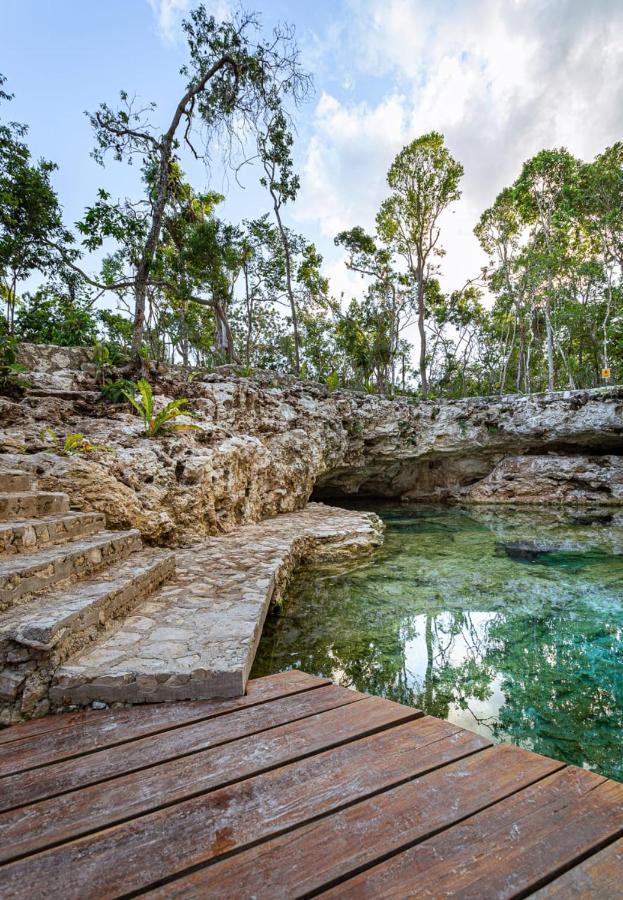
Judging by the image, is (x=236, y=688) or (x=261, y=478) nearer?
(x=236, y=688)

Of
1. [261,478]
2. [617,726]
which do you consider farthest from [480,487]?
[617,726]

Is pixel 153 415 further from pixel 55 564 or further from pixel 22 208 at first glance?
pixel 22 208

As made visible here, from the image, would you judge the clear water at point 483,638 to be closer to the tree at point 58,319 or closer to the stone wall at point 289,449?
the stone wall at point 289,449

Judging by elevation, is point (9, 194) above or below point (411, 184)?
below

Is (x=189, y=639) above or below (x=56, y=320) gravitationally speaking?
below

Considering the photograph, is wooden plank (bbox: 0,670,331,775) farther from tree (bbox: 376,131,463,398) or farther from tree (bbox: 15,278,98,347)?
tree (bbox: 376,131,463,398)

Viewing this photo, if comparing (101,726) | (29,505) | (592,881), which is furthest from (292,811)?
(29,505)

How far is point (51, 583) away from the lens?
2.65 metres

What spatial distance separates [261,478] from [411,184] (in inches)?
587

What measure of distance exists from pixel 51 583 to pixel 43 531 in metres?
0.69

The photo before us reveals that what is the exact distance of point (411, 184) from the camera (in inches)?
617

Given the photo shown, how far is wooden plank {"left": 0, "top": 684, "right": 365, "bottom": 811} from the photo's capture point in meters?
1.48

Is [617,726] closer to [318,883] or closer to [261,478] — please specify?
[318,883]

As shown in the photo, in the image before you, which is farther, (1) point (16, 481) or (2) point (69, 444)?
(2) point (69, 444)
